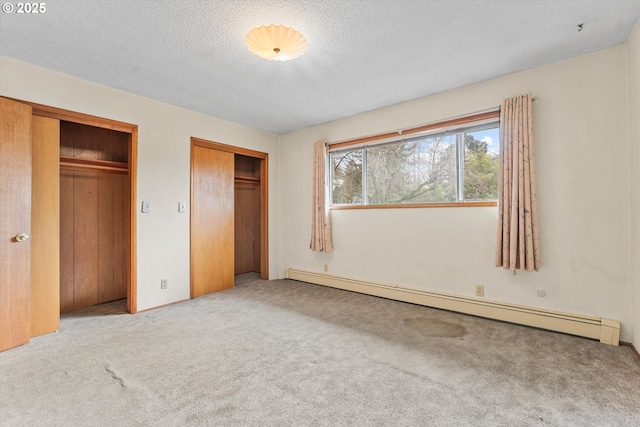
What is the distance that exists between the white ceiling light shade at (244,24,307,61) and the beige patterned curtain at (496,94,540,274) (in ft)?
7.08

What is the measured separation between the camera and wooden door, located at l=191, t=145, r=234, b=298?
406 centimetres

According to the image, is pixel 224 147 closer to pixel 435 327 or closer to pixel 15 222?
pixel 15 222

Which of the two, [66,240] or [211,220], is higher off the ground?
[211,220]

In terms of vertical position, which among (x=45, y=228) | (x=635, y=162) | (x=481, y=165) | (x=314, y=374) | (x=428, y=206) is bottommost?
(x=314, y=374)

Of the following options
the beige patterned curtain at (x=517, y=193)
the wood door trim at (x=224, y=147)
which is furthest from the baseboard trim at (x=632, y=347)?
the wood door trim at (x=224, y=147)

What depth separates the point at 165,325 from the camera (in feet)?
9.75

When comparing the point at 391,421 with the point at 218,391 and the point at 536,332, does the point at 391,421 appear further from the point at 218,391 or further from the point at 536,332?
the point at 536,332

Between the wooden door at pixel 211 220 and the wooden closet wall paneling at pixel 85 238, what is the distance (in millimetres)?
1148

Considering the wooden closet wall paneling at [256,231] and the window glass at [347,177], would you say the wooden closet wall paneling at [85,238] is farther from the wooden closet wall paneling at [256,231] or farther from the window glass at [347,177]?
the window glass at [347,177]

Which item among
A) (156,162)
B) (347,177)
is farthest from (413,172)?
(156,162)

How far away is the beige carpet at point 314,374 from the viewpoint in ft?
5.33

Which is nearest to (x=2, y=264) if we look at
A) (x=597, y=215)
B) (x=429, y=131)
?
(x=429, y=131)

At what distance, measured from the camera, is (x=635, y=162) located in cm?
232

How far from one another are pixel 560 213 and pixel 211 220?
4118mm
